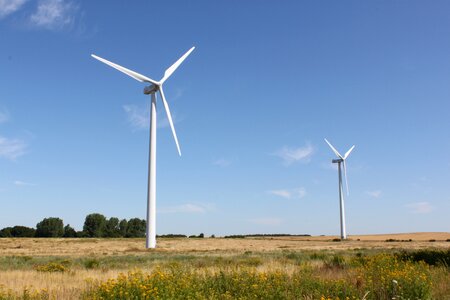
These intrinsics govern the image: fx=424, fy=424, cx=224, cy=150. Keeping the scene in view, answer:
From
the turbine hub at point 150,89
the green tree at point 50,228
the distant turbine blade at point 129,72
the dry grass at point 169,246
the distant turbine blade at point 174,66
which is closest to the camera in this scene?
the dry grass at point 169,246

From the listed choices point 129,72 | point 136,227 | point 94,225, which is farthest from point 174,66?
point 136,227

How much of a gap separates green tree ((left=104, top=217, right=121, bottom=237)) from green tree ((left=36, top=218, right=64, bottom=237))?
1804 centimetres

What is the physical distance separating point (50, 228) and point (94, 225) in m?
17.3

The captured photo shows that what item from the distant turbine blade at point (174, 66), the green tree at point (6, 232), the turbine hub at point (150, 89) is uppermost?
the distant turbine blade at point (174, 66)

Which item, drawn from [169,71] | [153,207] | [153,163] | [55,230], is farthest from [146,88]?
[55,230]

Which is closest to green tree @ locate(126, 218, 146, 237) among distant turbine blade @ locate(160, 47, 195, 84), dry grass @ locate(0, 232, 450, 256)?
dry grass @ locate(0, 232, 450, 256)

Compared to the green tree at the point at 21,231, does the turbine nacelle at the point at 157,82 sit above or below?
above

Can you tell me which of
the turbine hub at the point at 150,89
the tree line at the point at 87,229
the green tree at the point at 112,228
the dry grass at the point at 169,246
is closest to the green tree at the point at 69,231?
the tree line at the point at 87,229

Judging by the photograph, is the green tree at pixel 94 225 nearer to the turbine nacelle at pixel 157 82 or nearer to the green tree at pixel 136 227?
the green tree at pixel 136 227

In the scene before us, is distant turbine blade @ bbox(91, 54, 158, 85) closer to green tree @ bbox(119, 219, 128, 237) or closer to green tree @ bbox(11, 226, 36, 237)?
green tree @ bbox(119, 219, 128, 237)

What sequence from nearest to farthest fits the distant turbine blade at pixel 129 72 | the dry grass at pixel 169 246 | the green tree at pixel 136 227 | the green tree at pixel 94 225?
1. the dry grass at pixel 169 246
2. the distant turbine blade at pixel 129 72
3. the green tree at pixel 94 225
4. the green tree at pixel 136 227

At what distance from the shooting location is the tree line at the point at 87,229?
173 meters

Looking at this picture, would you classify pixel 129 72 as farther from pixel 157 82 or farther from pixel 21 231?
pixel 21 231

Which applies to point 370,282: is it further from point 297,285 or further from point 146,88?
point 146,88
